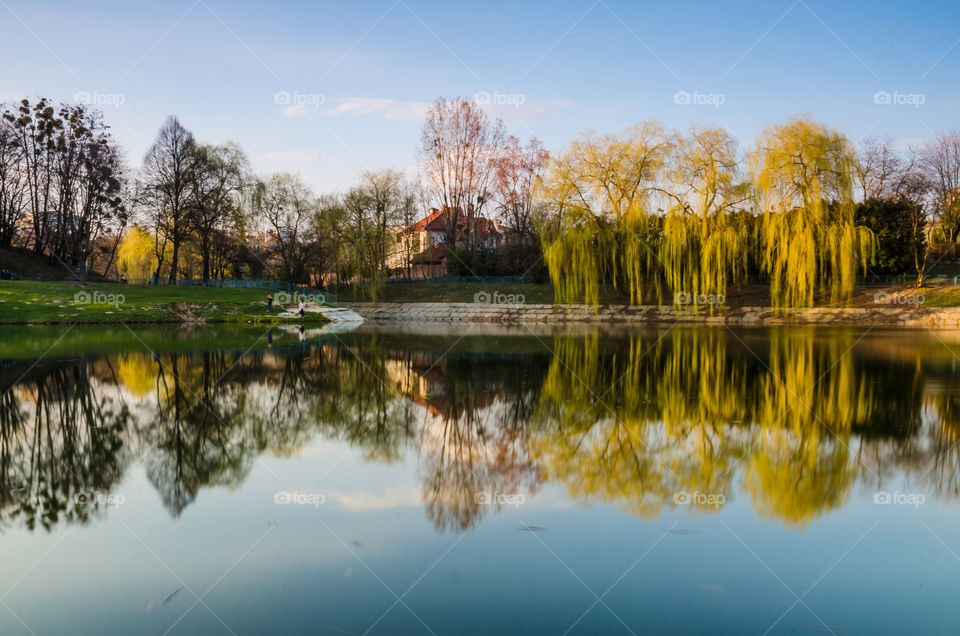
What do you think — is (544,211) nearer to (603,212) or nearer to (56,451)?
(603,212)

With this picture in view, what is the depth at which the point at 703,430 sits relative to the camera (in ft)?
27.6

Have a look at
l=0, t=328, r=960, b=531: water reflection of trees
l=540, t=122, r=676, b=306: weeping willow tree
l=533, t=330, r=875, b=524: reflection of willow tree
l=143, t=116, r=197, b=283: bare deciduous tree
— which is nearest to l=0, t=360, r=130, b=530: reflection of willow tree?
l=0, t=328, r=960, b=531: water reflection of trees

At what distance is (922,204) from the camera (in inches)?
1986

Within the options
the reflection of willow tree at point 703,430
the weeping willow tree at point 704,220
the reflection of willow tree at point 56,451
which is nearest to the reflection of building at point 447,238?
the weeping willow tree at point 704,220

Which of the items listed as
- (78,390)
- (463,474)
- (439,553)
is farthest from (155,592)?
(78,390)

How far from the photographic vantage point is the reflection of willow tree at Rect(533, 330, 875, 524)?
19.9 feet

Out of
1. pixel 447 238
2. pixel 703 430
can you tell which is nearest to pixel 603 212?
pixel 447 238

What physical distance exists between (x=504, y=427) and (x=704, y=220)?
32.6 meters

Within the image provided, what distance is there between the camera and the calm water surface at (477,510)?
3.86 metres

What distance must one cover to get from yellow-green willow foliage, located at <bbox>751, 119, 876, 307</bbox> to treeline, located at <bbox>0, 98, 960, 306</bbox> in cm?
8

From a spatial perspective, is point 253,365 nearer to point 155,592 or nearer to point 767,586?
point 155,592

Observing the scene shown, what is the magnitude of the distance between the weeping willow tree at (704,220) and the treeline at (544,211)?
10cm

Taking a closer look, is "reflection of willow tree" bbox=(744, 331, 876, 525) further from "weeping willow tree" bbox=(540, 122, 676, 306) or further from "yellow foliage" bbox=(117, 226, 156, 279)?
"yellow foliage" bbox=(117, 226, 156, 279)

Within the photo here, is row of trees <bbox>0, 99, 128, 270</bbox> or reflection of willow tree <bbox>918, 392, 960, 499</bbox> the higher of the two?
row of trees <bbox>0, 99, 128, 270</bbox>
